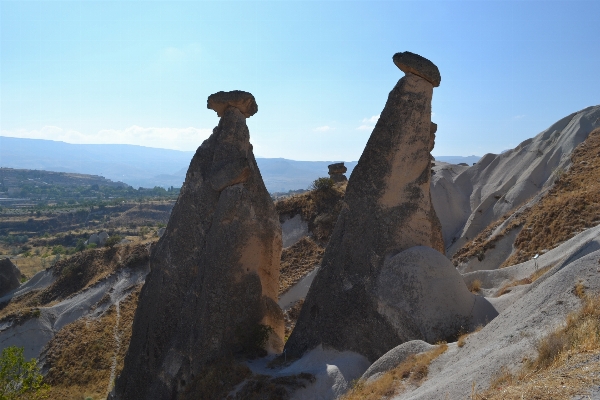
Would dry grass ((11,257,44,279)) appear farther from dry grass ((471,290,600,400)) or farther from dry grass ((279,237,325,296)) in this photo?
dry grass ((471,290,600,400))

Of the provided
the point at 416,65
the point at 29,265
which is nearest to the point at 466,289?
the point at 416,65

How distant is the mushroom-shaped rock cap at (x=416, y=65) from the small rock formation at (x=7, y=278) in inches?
1314

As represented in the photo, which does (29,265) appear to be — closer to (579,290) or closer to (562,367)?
(579,290)

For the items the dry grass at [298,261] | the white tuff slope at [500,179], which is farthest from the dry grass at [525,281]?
the white tuff slope at [500,179]

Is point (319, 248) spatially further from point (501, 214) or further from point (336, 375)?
point (336, 375)

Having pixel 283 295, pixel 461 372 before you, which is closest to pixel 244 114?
pixel 461 372

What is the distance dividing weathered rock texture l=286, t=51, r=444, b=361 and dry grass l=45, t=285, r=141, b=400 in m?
11.2

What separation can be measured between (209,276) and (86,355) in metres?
12.8

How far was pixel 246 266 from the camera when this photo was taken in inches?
476

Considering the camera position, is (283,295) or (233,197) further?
(283,295)

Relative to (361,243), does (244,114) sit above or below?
above

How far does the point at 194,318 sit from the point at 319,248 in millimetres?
15098

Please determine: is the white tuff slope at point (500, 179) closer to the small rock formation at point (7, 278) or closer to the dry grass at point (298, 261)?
the dry grass at point (298, 261)

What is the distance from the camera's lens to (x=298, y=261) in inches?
1019
